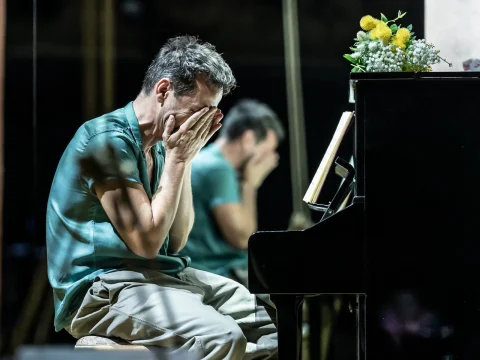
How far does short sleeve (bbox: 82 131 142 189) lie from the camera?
379 centimetres

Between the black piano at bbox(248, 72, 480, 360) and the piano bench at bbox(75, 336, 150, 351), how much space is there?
940 millimetres

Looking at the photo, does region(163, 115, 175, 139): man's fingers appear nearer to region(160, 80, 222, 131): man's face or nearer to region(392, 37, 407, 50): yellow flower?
region(160, 80, 222, 131): man's face

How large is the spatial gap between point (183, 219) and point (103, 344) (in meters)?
0.81

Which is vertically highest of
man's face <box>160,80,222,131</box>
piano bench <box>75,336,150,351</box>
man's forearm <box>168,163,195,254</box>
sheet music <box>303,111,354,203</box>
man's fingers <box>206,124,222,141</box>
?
man's face <box>160,80,222,131</box>

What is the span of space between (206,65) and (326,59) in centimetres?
62

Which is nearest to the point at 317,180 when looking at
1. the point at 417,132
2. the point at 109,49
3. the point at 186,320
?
the point at 417,132

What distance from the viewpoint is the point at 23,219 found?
4039mm

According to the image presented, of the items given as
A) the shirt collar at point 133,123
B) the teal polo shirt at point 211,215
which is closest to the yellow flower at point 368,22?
the teal polo shirt at point 211,215

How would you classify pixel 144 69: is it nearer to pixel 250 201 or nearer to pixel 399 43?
pixel 250 201

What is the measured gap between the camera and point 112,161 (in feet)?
12.5

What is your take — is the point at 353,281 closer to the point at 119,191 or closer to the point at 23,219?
the point at 119,191

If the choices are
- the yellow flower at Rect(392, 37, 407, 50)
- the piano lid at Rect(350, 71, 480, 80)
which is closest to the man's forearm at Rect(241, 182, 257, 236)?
the yellow flower at Rect(392, 37, 407, 50)

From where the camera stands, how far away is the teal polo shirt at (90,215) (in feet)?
12.3

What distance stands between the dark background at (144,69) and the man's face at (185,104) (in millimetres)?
128
